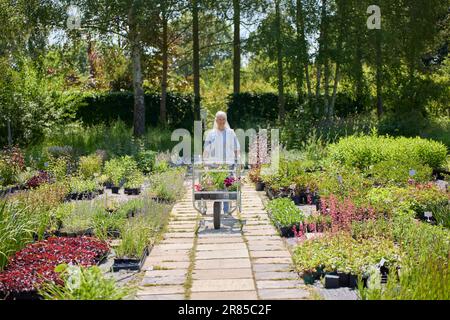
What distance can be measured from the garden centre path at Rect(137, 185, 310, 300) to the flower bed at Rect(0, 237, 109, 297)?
0.58 meters

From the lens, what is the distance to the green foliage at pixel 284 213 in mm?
6723

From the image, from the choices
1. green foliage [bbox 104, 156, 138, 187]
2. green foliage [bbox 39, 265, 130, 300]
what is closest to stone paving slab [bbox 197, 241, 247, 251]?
green foliage [bbox 39, 265, 130, 300]

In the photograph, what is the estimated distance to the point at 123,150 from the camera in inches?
538

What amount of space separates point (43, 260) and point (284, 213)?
306 centimetres

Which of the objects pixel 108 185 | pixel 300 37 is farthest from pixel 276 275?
pixel 300 37

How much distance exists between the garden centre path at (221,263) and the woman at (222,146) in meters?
0.82

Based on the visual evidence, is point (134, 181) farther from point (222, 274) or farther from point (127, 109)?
point (127, 109)

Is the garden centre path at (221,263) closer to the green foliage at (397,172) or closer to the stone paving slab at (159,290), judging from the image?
the stone paving slab at (159,290)

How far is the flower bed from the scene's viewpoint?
470 cm

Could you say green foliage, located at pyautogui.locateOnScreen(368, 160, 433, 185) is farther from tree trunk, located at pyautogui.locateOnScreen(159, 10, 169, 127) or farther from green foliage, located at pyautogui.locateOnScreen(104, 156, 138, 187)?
tree trunk, located at pyautogui.locateOnScreen(159, 10, 169, 127)

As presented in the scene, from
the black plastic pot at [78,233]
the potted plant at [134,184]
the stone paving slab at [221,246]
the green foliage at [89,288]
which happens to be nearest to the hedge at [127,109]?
the potted plant at [134,184]

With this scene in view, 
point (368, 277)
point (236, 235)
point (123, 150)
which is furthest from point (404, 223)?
point (123, 150)
